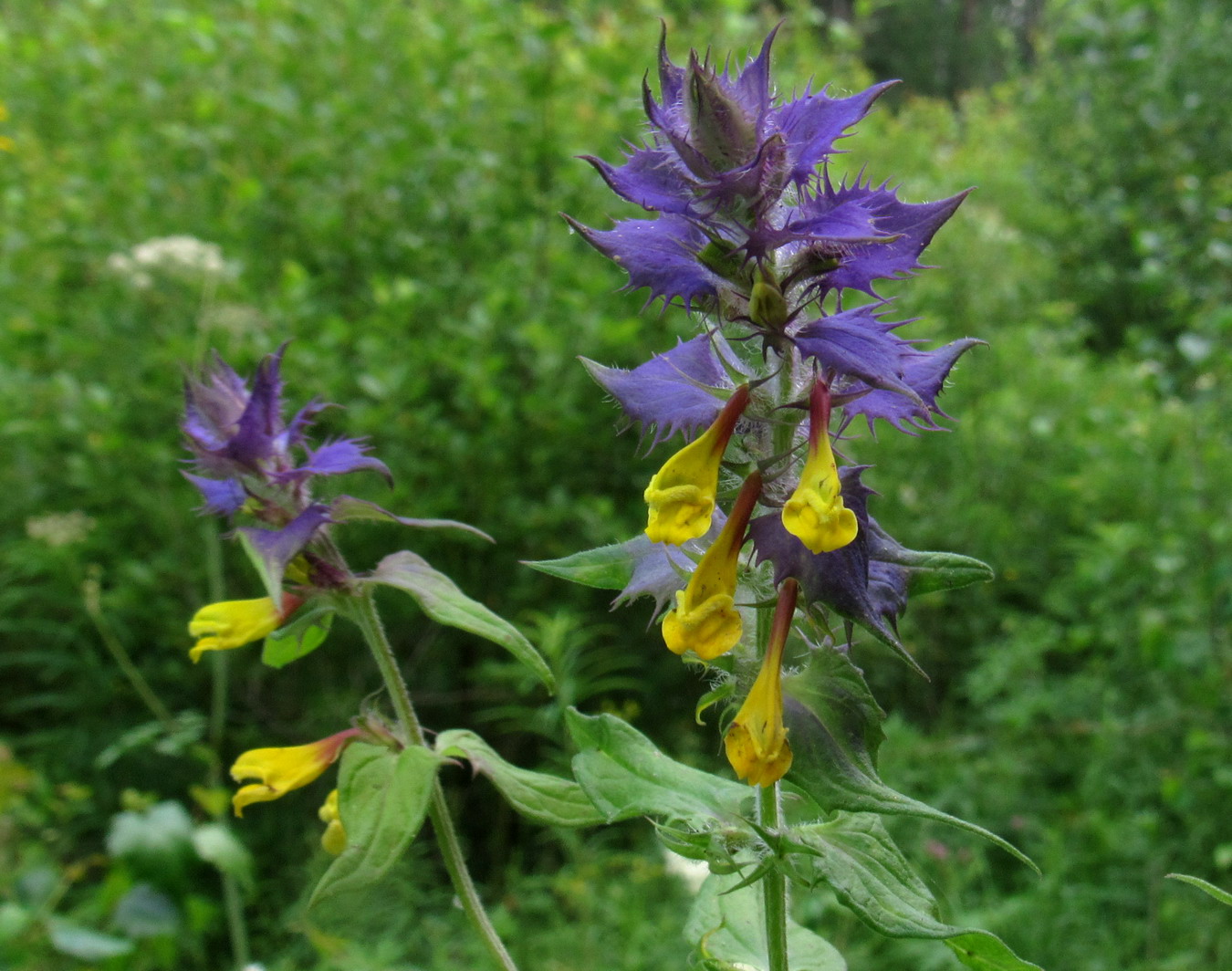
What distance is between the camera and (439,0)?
3.45 meters

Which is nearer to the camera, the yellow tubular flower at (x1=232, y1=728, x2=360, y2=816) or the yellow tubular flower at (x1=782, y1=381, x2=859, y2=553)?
the yellow tubular flower at (x1=782, y1=381, x2=859, y2=553)

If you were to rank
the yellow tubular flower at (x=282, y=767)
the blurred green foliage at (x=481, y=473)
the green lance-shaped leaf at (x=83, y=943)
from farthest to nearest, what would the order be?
1. the blurred green foliage at (x=481, y=473)
2. the green lance-shaped leaf at (x=83, y=943)
3. the yellow tubular flower at (x=282, y=767)

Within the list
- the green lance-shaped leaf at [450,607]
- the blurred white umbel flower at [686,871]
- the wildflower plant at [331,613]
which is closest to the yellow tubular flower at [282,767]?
the wildflower plant at [331,613]

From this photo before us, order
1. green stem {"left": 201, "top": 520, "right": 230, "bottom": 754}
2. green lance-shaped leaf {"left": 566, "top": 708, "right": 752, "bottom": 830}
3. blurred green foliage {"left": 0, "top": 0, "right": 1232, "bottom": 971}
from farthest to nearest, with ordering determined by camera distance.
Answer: blurred green foliage {"left": 0, "top": 0, "right": 1232, "bottom": 971} < green stem {"left": 201, "top": 520, "right": 230, "bottom": 754} < green lance-shaped leaf {"left": 566, "top": 708, "right": 752, "bottom": 830}

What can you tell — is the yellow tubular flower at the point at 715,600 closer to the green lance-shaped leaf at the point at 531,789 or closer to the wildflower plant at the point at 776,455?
the wildflower plant at the point at 776,455

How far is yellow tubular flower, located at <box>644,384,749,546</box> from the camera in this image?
0.61 meters

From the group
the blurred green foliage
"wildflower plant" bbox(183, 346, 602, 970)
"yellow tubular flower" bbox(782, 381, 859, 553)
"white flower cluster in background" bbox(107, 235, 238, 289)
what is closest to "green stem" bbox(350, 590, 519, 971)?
"wildflower plant" bbox(183, 346, 602, 970)

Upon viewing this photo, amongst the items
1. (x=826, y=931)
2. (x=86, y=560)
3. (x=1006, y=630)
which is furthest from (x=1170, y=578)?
(x=86, y=560)

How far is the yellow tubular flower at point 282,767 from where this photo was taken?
0.77 metres

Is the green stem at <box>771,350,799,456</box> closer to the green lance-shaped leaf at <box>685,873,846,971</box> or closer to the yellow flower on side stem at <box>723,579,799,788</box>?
the yellow flower on side stem at <box>723,579,799,788</box>

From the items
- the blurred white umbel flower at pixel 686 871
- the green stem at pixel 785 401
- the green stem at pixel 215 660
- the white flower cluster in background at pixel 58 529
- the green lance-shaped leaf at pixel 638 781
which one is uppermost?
the green stem at pixel 785 401

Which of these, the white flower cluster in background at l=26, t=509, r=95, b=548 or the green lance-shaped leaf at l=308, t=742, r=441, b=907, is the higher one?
the green lance-shaped leaf at l=308, t=742, r=441, b=907

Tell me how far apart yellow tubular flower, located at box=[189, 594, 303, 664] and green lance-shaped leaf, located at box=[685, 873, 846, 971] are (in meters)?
0.42

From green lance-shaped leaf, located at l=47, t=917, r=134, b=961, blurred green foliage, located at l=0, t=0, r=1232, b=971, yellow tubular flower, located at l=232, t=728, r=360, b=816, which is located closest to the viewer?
yellow tubular flower, located at l=232, t=728, r=360, b=816
